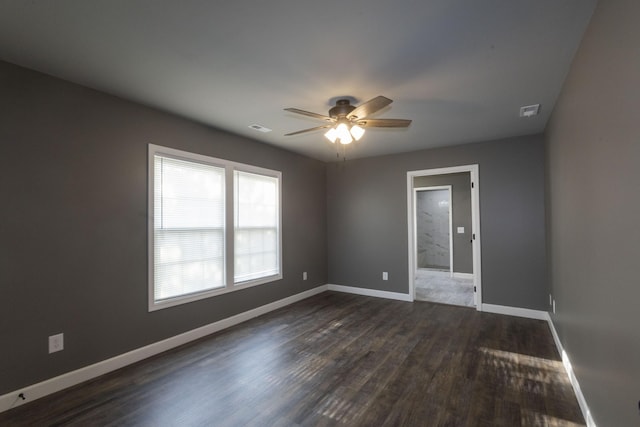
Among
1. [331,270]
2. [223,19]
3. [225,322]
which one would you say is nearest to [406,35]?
[223,19]

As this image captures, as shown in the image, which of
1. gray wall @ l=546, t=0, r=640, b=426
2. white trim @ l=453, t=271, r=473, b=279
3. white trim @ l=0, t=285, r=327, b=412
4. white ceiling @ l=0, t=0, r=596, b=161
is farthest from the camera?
white trim @ l=453, t=271, r=473, b=279

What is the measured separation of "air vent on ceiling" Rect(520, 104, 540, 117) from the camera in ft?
10.0

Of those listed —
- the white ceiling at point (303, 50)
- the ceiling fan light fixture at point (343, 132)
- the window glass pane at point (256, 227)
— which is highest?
the white ceiling at point (303, 50)

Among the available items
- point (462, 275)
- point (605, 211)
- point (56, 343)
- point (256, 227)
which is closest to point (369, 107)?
point (605, 211)

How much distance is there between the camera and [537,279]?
4.00 m

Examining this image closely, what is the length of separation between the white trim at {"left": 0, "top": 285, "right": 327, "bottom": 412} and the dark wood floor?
0.24 ft

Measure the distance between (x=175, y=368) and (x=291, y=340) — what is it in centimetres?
118

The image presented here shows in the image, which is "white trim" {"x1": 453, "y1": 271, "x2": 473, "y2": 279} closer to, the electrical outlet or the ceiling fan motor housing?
the ceiling fan motor housing

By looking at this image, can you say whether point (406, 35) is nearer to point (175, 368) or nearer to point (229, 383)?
point (229, 383)

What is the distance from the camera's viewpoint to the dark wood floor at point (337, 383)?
203 cm

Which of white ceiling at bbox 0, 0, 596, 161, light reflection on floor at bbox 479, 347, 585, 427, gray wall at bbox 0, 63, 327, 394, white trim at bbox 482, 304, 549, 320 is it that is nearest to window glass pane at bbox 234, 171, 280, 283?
gray wall at bbox 0, 63, 327, 394

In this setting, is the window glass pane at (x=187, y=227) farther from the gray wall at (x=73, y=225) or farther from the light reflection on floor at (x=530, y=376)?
the light reflection on floor at (x=530, y=376)

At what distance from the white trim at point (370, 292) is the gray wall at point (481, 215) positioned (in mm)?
76

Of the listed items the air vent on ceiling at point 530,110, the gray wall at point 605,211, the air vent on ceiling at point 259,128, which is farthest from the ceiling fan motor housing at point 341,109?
the air vent on ceiling at point 530,110
